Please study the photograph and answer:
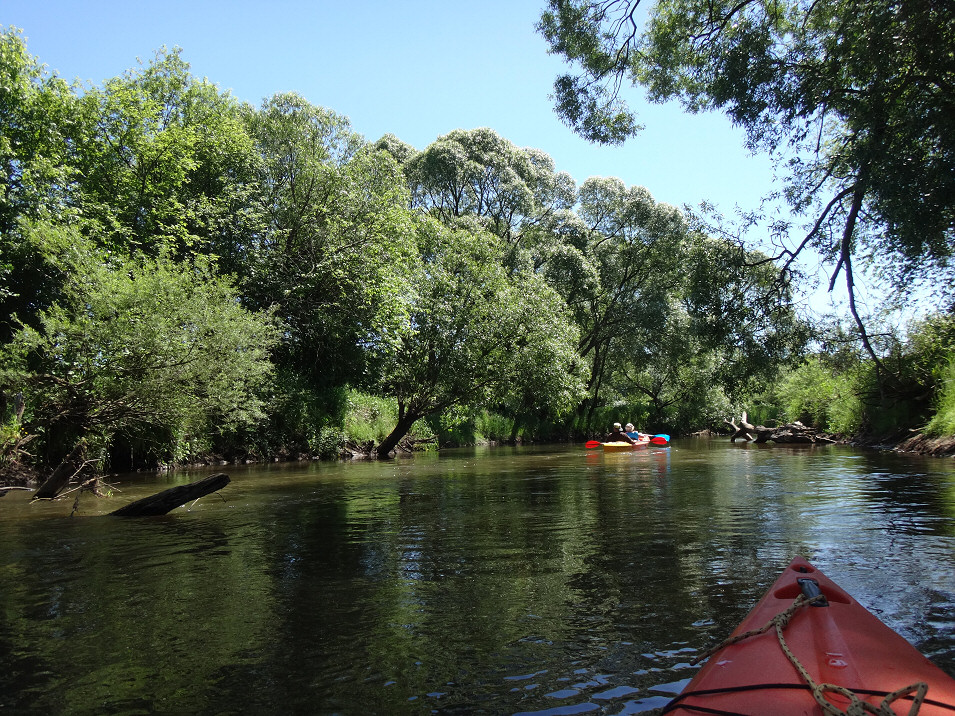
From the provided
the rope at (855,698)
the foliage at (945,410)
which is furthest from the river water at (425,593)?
the foliage at (945,410)

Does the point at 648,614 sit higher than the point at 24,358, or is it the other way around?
the point at 24,358

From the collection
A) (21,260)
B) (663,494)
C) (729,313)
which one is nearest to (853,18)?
(729,313)

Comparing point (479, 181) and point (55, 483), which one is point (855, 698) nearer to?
point (55, 483)

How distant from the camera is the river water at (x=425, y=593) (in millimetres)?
3162

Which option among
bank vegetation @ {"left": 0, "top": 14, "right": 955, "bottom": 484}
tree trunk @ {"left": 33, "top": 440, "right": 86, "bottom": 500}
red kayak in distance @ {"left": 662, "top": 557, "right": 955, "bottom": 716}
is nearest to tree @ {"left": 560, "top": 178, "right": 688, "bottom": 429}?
bank vegetation @ {"left": 0, "top": 14, "right": 955, "bottom": 484}

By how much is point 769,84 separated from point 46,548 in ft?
33.2

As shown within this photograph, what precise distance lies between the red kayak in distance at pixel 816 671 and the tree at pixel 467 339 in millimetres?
17255

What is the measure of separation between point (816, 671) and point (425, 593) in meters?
2.94

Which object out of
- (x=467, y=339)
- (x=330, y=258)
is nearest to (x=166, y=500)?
(x=467, y=339)

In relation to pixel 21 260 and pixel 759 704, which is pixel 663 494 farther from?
pixel 21 260

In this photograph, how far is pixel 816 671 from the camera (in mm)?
2436

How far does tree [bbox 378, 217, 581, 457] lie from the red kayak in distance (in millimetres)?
17255

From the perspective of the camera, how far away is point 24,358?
37.5 feet

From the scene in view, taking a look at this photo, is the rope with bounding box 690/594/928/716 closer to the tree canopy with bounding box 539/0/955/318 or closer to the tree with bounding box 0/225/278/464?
the tree canopy with bounding box 539/0/955/318
